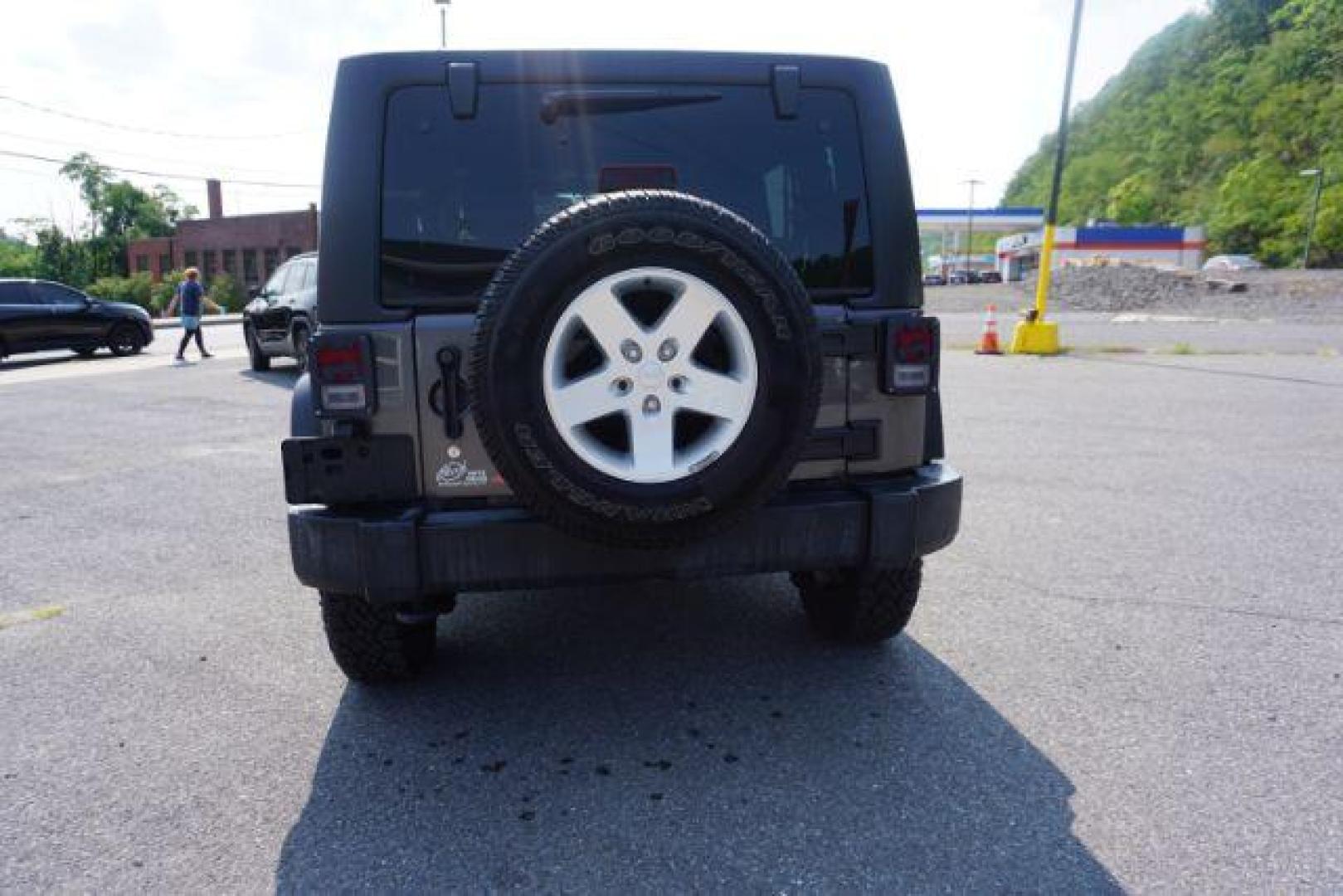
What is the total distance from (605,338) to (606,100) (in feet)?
2.86

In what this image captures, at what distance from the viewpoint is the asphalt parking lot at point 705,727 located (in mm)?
2084

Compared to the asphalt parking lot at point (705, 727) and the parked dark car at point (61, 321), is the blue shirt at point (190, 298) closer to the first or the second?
the parked dark car at point (61, 321)

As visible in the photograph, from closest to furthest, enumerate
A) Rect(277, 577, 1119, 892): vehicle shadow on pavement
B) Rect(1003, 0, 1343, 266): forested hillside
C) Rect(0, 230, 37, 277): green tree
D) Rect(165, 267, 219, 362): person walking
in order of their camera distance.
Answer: Rect(277, 577, 1119, 892): vehicle shadow on pavement
Rect(165, 267, 219, 362): person walking
Rect(1003, 0, 1343, 266): forested hillside
Rect(0, 230, 37, 277): green tree

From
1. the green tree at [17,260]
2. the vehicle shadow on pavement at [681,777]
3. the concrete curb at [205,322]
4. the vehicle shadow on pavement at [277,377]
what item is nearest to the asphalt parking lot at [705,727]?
the vehicle shadow on pavement at [681,777]

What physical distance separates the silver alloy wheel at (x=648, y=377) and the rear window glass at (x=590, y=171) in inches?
20.8

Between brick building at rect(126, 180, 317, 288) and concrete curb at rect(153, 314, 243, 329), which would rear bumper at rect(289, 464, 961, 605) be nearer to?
concrete curb at rect(153, 314, 243, 329)

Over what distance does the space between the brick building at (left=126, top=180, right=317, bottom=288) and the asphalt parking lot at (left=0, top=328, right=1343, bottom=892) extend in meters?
55.2

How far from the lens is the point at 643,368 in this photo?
219cm

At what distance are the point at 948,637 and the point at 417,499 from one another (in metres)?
2.14

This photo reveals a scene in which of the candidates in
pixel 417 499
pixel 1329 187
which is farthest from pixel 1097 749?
pixel 1329 187

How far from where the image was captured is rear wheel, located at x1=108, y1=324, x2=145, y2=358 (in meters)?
16.4

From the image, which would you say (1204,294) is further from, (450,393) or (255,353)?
(450,393)

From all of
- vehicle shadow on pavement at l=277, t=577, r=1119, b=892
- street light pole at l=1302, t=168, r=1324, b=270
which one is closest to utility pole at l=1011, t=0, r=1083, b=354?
vehicle shadow on pavement at l=277, t=577, r=1119, b=892

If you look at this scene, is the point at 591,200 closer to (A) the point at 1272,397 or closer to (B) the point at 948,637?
(B) the point at 948,637
